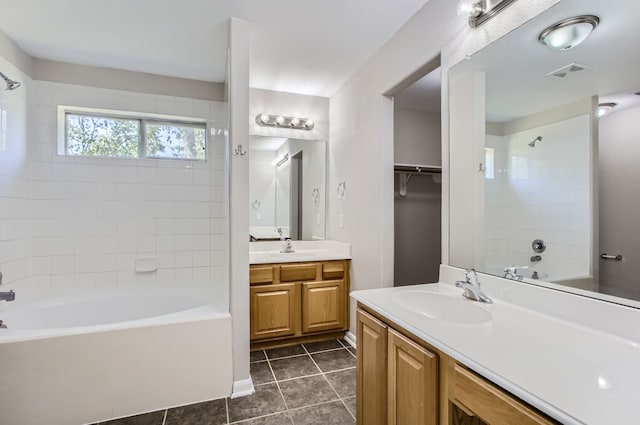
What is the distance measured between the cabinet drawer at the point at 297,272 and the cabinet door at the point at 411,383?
5.39ft

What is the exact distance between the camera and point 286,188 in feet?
11.3

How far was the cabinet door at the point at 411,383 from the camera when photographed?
1.06 metres

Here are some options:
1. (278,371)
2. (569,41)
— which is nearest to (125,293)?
(278,371)

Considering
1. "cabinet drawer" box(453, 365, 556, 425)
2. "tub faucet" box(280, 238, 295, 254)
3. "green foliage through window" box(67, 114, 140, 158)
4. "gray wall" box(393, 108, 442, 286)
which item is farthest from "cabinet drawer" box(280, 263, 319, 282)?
"cabinet drawer" box(453, 365, 556, 425)

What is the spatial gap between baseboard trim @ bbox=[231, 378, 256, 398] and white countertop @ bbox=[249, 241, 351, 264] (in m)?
0.93

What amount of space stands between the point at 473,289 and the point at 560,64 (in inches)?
40.7

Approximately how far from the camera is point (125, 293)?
2824 millimetres

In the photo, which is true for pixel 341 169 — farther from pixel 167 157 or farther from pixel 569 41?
pixel 569 41

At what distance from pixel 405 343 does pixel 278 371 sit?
158 centimetres

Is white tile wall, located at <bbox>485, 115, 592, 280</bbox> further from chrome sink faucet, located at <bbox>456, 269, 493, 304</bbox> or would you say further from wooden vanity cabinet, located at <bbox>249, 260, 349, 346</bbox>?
wooden vanity cabinet, located at <bbox>249, 260, 349, 346</bbox>

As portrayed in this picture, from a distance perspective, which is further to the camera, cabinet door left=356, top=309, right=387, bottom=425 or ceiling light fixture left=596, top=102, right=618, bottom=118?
cabinet door left=356, top=309, right=387, bottom=425

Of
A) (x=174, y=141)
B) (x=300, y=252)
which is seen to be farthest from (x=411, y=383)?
(x=174, y=141)

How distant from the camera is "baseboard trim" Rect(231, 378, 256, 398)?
2109 millimetres

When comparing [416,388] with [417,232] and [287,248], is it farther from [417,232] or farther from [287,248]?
[417,232]
